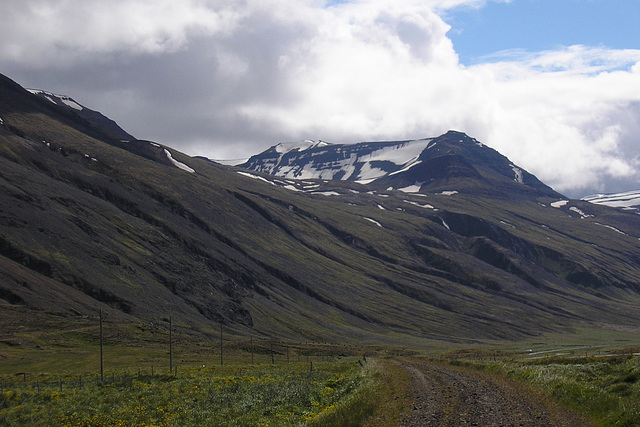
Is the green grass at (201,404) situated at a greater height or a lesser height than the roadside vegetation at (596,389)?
lesser

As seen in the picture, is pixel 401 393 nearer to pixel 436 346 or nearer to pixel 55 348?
pixel 55 348

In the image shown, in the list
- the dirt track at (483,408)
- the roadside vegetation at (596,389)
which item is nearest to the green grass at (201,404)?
the dirt track at (483,408)

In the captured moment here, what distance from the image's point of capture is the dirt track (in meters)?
20.0

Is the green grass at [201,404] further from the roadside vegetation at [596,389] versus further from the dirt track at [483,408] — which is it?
the roadside vegetation at [596,389]

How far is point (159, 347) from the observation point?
107m

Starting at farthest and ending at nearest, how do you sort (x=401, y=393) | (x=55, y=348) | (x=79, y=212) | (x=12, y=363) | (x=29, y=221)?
(x=79, y=212)
(x=29, y=221)
(x=55, y=348)
(x=12, y=363)
(x=401, y=393)

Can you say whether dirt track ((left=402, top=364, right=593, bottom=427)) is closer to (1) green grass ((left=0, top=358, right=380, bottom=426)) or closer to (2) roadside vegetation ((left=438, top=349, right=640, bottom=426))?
(2) roadside vegetation ((left=438, top=349, right=640, bottom=426))

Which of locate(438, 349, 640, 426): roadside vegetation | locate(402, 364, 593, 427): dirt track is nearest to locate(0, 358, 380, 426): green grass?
locate(402, 364, 593, 427): dirt track

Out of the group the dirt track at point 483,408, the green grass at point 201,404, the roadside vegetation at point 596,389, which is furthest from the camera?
the green grass at point 201,404

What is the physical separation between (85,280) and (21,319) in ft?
106

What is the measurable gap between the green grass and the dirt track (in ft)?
7.67

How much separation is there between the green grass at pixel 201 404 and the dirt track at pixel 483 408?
2.34 meters

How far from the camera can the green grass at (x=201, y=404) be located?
24.8 metres

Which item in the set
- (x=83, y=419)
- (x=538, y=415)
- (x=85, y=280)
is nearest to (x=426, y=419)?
(x=538, y=415)
